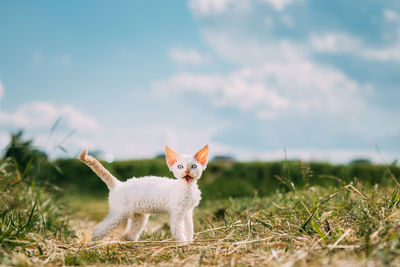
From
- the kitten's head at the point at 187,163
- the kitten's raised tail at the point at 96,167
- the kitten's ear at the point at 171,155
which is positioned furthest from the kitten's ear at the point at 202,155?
the kitten's raised tail at the point at 96,167

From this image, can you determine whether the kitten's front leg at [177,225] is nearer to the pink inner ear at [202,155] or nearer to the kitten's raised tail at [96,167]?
the pink inner ear at [202,155]

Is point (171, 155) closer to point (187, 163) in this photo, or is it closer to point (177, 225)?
point (187, 163)

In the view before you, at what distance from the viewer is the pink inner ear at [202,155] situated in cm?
200

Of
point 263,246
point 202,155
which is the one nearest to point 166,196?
point 202,155

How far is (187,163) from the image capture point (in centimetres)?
194

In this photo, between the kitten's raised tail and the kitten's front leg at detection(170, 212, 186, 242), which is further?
the kitten's raised tail

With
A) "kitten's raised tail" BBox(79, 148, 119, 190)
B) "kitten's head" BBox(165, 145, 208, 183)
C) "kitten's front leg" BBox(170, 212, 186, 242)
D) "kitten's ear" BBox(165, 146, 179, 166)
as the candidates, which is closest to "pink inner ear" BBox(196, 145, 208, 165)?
"kitten's head" BBox(165, 145, 208, 183)

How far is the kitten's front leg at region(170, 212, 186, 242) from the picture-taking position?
6.16 feet

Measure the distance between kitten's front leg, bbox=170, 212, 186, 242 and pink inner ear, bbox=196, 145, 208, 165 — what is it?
1.13 ft

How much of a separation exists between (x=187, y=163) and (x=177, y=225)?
372 mm

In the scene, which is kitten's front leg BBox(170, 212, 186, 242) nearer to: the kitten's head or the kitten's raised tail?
the kitten's head

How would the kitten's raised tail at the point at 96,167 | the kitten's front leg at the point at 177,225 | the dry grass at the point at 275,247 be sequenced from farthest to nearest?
the kitten's raised tail at the point at 96,167 → the kitten's front leg at the point at 177,225 → the dry grass at the point at 275,247

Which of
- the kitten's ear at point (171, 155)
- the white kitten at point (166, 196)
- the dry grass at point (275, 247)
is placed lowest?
the dry grass at point (275, 247)

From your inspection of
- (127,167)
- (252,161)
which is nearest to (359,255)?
(252,161)
